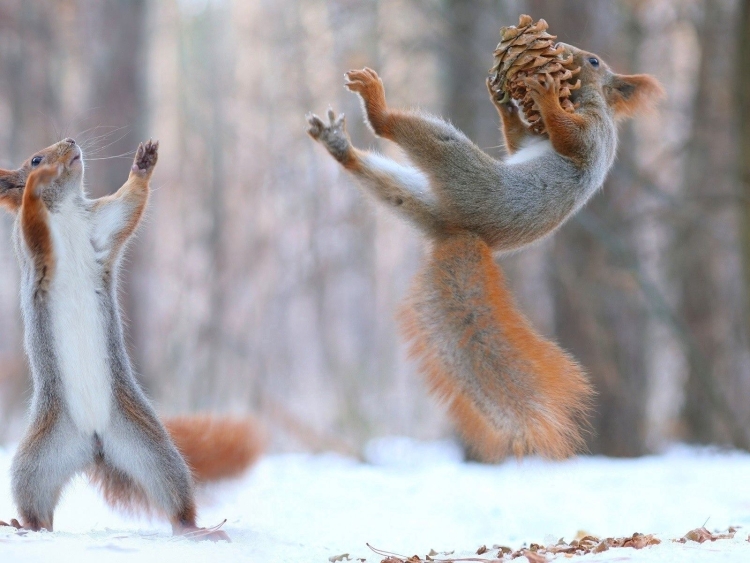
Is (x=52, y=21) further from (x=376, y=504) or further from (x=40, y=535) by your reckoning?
(x=40, y=535)

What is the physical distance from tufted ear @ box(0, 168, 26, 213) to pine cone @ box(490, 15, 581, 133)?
2.38 m

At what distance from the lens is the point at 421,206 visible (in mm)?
4457

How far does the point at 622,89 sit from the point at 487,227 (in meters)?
1.48

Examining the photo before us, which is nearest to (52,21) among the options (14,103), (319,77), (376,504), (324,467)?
(14,103)

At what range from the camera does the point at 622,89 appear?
5262 millimetres

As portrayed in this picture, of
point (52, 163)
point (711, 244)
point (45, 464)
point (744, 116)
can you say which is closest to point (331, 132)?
point (52, 163)

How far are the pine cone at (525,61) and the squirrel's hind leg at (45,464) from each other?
2.63 meters

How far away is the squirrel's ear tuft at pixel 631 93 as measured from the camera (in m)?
5.23

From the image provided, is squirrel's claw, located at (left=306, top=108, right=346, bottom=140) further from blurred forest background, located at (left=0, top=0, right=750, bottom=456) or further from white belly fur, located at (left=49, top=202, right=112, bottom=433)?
blurred forest background, located at (left=0, top=0, right=750, bottom=456)

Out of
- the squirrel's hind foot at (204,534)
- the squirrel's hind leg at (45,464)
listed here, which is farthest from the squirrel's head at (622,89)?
the squirrel's hind leg at (45,464)

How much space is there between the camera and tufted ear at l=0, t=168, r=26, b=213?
13.8ft

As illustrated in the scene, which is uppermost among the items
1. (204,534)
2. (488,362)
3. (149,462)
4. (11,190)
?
(11,190)

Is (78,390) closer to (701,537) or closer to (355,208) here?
(701,537)

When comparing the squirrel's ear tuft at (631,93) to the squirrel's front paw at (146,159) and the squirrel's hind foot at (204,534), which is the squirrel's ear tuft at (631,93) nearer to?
the squirrel's front paw at (146,159)
